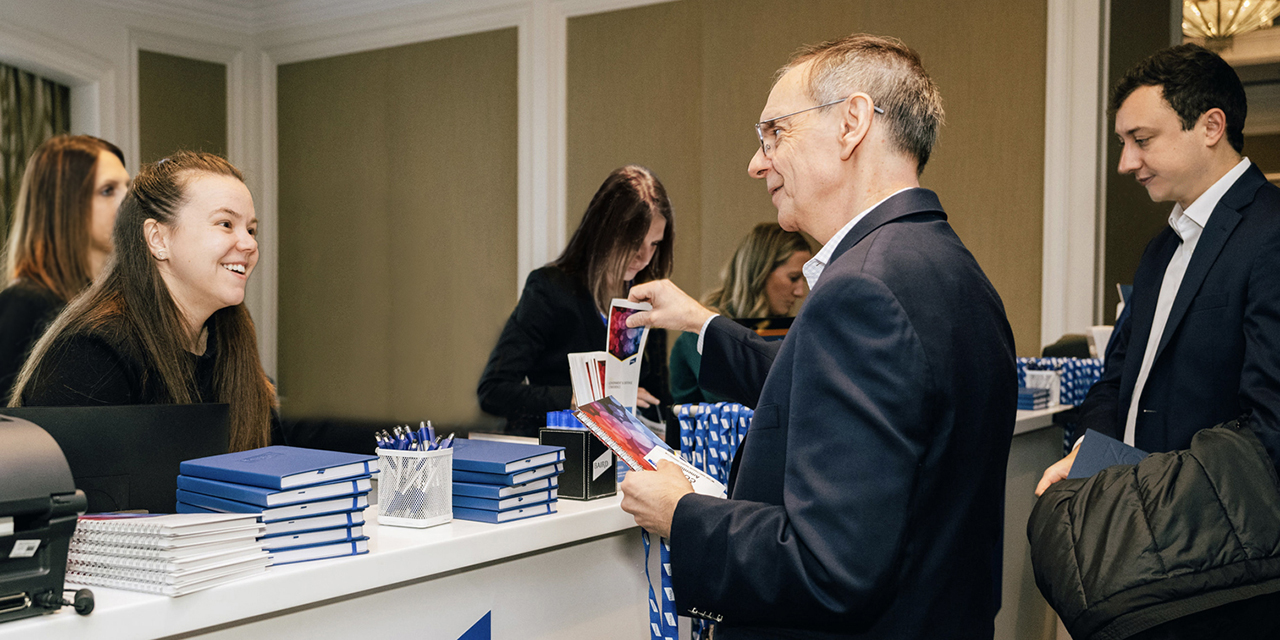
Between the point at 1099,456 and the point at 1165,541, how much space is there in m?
0.34

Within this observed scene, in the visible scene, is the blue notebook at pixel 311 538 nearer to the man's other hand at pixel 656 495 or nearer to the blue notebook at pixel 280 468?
the blue notebook at pixel 280 468

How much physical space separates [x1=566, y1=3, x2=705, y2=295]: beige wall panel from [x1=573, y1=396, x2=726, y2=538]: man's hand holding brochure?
386 cm

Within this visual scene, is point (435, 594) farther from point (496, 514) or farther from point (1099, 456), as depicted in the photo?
point (1099, 456)

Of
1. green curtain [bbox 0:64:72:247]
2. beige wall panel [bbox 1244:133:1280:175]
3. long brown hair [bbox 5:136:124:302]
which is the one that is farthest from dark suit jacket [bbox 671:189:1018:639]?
green curtain [bbox 0:64:72:247]

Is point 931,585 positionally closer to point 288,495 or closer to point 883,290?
point 883,290

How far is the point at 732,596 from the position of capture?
121 centimetres

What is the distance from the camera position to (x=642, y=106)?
5.65m

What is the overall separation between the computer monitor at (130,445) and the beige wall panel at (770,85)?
3.88 metres

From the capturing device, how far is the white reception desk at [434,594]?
1.08 meters

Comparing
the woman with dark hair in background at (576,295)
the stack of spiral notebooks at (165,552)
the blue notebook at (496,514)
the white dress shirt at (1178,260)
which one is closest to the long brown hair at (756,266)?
the woman with dark hair in background at (576,295)

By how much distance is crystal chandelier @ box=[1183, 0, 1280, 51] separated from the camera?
13.0ft

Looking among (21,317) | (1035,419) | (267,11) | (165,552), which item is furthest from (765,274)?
(267,11)

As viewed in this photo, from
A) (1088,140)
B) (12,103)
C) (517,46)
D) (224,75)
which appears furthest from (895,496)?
(224,75)

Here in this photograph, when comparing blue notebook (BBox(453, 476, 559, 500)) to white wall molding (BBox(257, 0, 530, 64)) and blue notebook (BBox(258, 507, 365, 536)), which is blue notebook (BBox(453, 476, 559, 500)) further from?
white wall molding (BBox(257, 0, 530, 64))
